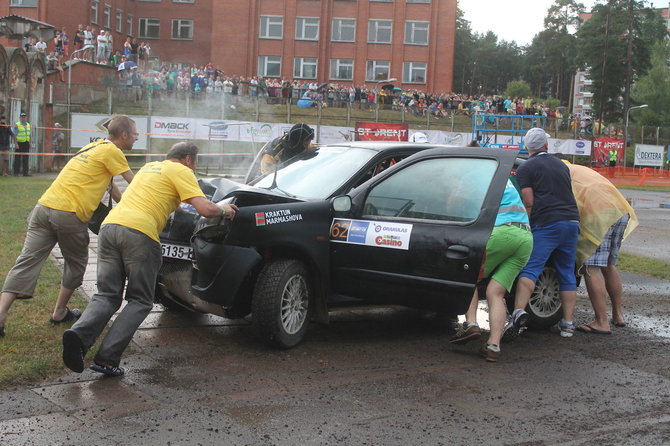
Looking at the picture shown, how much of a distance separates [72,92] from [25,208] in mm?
13550

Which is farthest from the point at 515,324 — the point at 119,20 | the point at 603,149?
the point at 119,20

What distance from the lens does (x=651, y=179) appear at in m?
40.3

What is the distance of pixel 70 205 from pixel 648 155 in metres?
42.2

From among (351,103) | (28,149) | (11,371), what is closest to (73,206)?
(11,371)

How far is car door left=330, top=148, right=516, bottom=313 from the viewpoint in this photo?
19.6ft

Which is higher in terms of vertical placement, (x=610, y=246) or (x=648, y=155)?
(x=648, y=155)

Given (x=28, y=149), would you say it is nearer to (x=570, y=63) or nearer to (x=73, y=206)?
(x=73, y=206)

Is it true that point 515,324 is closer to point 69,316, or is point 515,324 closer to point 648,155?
point 69,316

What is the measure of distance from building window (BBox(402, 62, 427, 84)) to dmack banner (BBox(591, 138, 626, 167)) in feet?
64.7

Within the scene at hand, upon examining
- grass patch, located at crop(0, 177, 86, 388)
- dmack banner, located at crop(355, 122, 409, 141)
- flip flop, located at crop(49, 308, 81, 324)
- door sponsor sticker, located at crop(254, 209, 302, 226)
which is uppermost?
dmack banner, located at crop(355, 122, 409, 141)

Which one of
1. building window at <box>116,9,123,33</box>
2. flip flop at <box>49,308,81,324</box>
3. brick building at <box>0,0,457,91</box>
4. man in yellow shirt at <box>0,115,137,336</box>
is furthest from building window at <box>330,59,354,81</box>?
man in yellow shirt at <box>0,115,137,336</box>

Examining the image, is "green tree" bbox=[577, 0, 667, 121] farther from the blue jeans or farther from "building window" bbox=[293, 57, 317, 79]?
the blue jeans

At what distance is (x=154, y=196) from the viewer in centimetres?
548

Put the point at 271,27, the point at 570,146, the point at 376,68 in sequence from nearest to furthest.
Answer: the point at 570,146 < the point at 376,68 < the point at 271,27
